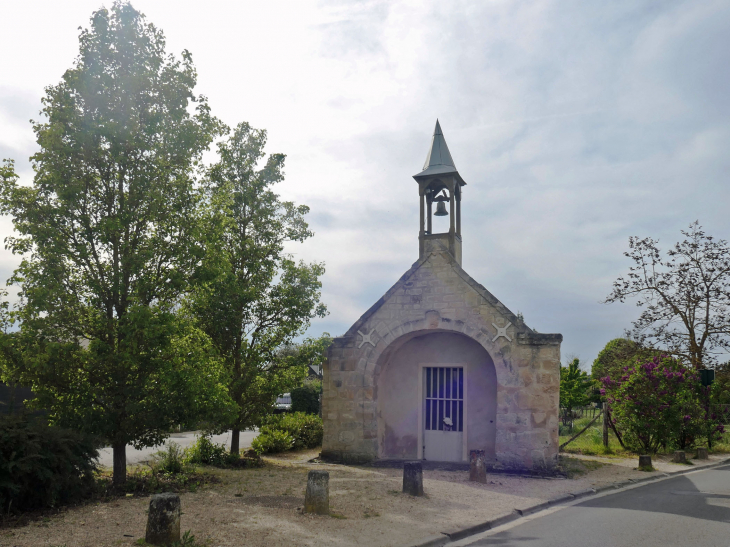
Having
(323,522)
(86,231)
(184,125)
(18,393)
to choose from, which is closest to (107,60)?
(184,125)

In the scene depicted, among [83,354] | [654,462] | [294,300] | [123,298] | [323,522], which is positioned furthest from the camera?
[654,462]

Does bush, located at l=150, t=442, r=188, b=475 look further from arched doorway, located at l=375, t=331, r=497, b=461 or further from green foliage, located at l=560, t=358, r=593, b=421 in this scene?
green foliage, located at l=560, t=358, r=593, b=421

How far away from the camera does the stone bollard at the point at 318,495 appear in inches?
336

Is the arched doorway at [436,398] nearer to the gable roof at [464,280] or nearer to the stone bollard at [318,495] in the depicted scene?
the gable roof at [464,280]

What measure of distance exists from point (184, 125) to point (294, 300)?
5275mm

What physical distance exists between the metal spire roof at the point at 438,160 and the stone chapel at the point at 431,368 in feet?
0.57

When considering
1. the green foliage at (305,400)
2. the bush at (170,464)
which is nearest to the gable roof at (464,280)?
the bush at (170,464)

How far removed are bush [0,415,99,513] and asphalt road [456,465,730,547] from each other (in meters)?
5.75

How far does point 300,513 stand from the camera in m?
8.53

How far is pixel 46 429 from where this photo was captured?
28.0 feet

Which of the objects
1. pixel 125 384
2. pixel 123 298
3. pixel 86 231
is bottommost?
pixel 125 384

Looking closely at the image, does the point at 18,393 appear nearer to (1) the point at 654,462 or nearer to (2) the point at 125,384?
(2) the point at 125,384

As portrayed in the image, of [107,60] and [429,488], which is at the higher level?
[107,60]

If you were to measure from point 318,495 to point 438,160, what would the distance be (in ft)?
36.4
